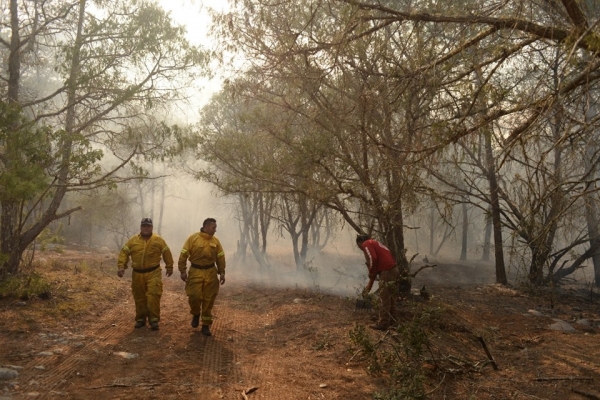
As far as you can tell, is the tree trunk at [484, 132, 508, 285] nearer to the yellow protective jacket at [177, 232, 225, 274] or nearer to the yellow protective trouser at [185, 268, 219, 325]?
the yellow protective jacket at [177, 232, 225, 274]

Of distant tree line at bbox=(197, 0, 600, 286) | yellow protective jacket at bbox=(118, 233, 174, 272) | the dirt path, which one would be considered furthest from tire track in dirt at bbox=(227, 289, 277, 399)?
distant tree line at bbox=(197, 0, 600, 286)

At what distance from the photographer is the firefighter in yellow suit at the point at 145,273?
691cm

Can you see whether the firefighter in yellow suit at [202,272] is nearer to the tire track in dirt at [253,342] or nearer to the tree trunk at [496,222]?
the tire track in dirt at [253,342]

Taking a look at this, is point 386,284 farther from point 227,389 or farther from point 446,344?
point 227,389

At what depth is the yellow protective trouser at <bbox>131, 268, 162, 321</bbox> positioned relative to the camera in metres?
6.88

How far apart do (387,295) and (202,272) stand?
2.97 meters

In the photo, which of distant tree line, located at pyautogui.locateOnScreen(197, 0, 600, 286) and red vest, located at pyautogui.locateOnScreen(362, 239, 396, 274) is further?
red vest, located at pyautogui.locateOnScreen(362, 239, 396, 274)

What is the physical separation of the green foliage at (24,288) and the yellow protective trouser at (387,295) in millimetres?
5978

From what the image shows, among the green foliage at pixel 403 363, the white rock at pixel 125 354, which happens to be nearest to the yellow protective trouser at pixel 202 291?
the white rock at pixel 125 354

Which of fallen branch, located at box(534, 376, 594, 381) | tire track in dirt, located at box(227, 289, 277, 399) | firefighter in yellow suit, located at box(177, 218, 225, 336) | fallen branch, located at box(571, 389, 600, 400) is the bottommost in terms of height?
tire track in dirt, located at box(227, 289, 277, 399)

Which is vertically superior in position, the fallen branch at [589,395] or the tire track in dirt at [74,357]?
the fallen branch at [589,395]

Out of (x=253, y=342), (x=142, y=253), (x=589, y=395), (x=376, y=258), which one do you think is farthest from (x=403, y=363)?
(x=142, y=253)

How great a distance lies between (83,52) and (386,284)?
7973 millimetres

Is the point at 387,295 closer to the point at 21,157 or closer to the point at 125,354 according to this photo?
the point at 125,354
